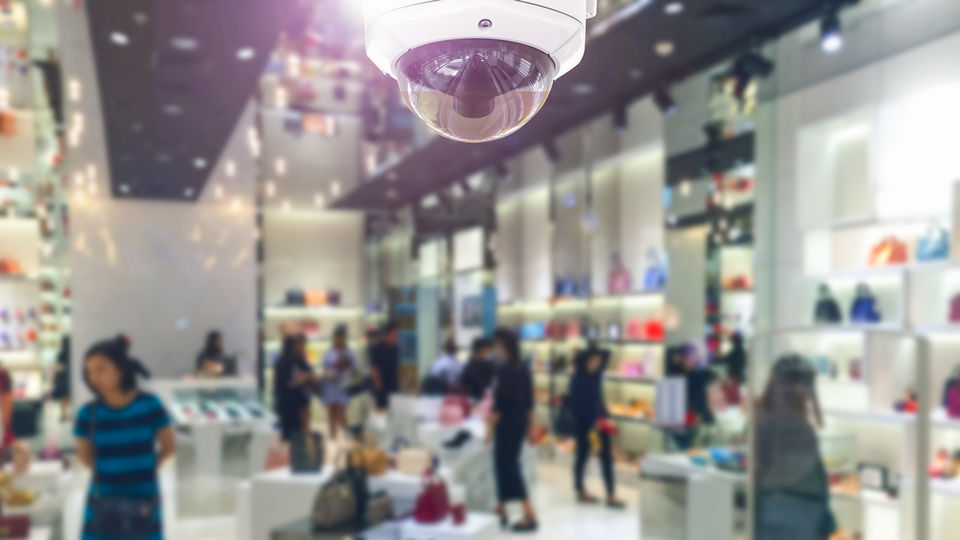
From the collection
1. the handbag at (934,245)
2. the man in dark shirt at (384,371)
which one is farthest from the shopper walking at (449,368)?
the handbag at (934,245)

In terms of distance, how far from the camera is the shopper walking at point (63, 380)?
789 cm

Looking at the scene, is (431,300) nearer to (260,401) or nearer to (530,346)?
(530,346)

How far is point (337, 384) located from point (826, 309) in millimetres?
5196

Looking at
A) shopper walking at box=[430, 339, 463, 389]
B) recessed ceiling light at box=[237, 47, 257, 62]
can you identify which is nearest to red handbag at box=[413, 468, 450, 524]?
recessed ceiling light at box=[237, 47, 257, 62]

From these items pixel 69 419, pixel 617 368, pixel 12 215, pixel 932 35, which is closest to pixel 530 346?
pixel 617 368

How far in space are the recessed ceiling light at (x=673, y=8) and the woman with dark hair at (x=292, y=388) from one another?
13.9 ft

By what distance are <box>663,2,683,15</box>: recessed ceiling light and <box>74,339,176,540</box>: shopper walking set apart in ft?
11.6

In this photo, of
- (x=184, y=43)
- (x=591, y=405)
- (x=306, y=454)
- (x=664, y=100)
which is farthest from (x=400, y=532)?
(x=664, y=100)

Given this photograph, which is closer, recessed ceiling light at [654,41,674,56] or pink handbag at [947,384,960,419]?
pink handbag at [947,384,960,419]

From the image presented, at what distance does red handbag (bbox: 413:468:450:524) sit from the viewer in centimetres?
361

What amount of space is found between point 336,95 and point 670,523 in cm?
668

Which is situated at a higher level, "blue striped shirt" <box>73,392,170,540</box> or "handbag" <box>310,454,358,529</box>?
"blue striped shirt" <box>73,392,170,540</box>

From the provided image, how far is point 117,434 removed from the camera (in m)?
3.23

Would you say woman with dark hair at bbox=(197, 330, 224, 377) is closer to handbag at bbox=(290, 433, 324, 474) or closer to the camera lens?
handbag at bbox=(290, 433, 324, 474)
